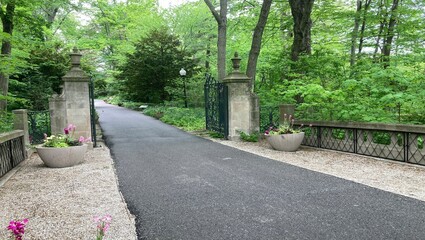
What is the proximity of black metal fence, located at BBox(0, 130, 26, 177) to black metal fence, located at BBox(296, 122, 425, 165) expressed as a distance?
7399 mm

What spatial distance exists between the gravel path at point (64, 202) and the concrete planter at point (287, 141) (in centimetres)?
437

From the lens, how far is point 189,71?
23.8m

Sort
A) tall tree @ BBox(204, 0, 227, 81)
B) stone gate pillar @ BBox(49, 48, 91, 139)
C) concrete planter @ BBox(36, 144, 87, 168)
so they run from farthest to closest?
1. tall tree @ BBox(204, 0, 227, 81)
2. stone gate pillar @ BBox(49, 48, 91, 139)
3. concrete planter @ BBox(36, 144, 87, 168)

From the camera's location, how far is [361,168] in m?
6.29

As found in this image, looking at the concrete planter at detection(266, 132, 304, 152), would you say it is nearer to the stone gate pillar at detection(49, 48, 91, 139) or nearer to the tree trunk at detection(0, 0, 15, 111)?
the stone gate pillar at detection(49, 48, 91, 139)

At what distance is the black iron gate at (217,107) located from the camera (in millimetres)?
10719

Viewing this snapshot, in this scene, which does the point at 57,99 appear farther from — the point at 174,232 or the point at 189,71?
the point at 189,71

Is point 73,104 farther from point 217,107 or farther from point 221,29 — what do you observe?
point 221,29

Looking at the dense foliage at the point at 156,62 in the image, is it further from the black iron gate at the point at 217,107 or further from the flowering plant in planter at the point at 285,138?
the flowering plant in planter at the point at 285,138

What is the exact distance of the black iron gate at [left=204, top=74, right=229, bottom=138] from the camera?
35.2 feet

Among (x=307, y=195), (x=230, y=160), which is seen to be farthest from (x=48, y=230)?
(x=230, y=160)

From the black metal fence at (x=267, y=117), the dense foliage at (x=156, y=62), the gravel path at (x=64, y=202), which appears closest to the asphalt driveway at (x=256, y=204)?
the gravel path at (x=64, y=202)

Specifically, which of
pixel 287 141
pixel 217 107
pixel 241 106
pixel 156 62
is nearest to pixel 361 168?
pixel 287 141

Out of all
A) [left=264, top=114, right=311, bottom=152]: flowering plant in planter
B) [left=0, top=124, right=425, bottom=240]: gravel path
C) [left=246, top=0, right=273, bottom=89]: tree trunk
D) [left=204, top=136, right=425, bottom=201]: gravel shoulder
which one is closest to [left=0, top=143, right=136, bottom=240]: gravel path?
[left=0, top=124, right=425, bottom=240]: gravel path
